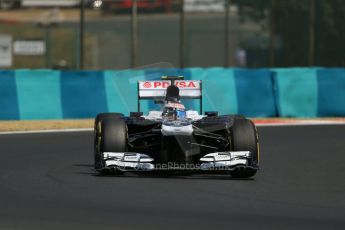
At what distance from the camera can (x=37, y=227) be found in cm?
1071

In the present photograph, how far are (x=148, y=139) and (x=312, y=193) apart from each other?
9.19 ft

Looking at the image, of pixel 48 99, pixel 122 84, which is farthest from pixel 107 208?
pixel 48 99

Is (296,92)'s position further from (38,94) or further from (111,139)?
(111,139)

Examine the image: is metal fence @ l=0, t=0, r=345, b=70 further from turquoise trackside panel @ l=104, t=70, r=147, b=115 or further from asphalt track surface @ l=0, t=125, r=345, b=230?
asphalt track surface @ l=0, t=125, r=345, b=230

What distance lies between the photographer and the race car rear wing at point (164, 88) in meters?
16.9

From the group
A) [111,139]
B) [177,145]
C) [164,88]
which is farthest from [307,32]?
[111,139]

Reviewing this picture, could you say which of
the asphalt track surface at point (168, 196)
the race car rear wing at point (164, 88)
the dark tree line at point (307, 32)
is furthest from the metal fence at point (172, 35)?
the race car rear wing at point (164, 88)

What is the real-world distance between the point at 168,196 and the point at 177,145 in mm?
2034

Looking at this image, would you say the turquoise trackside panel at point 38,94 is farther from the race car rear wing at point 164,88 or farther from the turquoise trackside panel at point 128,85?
the race car rear wing at point 164,88

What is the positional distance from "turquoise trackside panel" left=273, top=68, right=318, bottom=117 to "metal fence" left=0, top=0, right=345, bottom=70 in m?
13.0

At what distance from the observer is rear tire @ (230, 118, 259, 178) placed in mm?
15156

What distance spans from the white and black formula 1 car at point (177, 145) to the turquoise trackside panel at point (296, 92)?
12.9 m

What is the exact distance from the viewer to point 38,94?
26.7 metres

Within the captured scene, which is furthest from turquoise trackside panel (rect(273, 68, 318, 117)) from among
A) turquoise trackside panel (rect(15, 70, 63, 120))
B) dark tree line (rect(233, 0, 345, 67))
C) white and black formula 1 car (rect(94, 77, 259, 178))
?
white and black formula 1 car (rect(94, 77, 259, 178))
